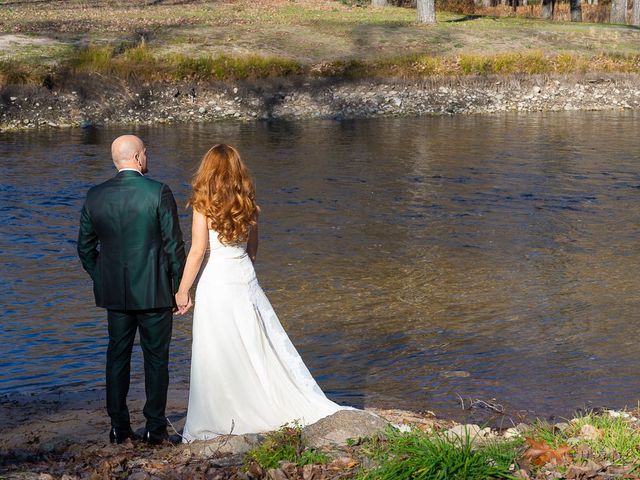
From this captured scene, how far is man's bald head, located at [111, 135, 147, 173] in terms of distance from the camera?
281 inches

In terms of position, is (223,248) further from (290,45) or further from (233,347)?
(290,45)

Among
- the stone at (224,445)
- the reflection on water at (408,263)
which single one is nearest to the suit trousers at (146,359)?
the stone at (224,445)

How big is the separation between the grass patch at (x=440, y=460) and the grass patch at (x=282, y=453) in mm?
391

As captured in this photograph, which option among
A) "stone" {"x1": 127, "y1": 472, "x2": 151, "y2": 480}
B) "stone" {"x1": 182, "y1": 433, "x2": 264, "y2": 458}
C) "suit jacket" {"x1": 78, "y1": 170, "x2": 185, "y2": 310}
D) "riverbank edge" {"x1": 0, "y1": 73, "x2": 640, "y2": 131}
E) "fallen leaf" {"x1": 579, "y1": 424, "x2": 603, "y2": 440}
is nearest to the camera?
"stone" {"x1": 127, "y1": 472, "x2": 151, "y2": 480}

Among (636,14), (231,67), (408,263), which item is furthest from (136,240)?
(636,14)

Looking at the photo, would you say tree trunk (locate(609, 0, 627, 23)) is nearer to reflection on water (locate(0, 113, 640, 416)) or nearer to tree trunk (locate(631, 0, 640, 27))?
tree trunk (locate(631, 0, 640, 27))

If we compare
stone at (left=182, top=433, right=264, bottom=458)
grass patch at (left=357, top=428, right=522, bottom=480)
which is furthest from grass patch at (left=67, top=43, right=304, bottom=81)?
grass patch at (left=357, top=428, right=522, bottom=480)

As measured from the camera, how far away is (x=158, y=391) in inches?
290

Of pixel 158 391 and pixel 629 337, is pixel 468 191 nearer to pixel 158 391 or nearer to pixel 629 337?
pixel 629 337

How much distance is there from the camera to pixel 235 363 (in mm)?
7223

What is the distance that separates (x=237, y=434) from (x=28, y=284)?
6571 mm

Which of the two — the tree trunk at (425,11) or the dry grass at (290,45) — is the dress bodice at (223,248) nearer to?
the dry grass at (290,45)

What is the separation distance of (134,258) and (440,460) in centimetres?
253

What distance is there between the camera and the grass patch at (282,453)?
627 centimetres
